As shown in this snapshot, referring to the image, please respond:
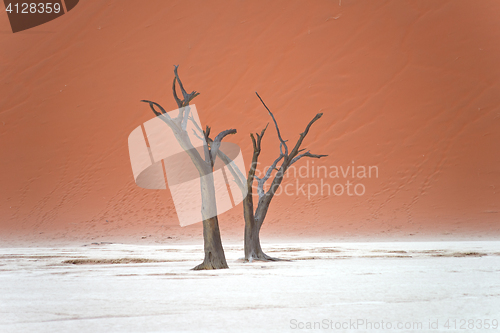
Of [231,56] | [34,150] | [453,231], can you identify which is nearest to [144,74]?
[231,56]

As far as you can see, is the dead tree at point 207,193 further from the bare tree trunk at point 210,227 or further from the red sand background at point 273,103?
the red sand background at point 273,103

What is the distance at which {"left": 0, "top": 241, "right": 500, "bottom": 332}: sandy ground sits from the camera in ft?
15.6

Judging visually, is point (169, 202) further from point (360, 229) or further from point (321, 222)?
point (360, 229)

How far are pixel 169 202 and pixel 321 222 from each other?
8530 mm

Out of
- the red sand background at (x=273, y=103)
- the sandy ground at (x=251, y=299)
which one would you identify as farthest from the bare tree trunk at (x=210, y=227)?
the red sand background at (x=273, y=103)

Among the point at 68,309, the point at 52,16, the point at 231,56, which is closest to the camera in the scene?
the point at 68,309

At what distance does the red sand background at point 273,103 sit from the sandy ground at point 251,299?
1582 centimetres

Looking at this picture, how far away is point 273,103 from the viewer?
3241 cm

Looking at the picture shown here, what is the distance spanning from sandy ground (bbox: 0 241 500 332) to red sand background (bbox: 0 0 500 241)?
623 inches

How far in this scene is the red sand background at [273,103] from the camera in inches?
1057

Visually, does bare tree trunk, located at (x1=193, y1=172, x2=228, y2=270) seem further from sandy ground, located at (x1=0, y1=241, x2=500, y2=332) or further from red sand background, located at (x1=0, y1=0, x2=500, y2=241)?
red sand background, located at (x1=0, y1=0, x2=500, y2=241)

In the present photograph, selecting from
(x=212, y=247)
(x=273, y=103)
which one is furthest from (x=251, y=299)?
(x=273, y=103)

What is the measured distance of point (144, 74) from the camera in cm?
3609

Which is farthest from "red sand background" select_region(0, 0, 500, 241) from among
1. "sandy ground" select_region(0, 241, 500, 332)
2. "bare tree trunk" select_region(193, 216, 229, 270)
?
"sandy ground" select_region(0, 241, 500, 332)
